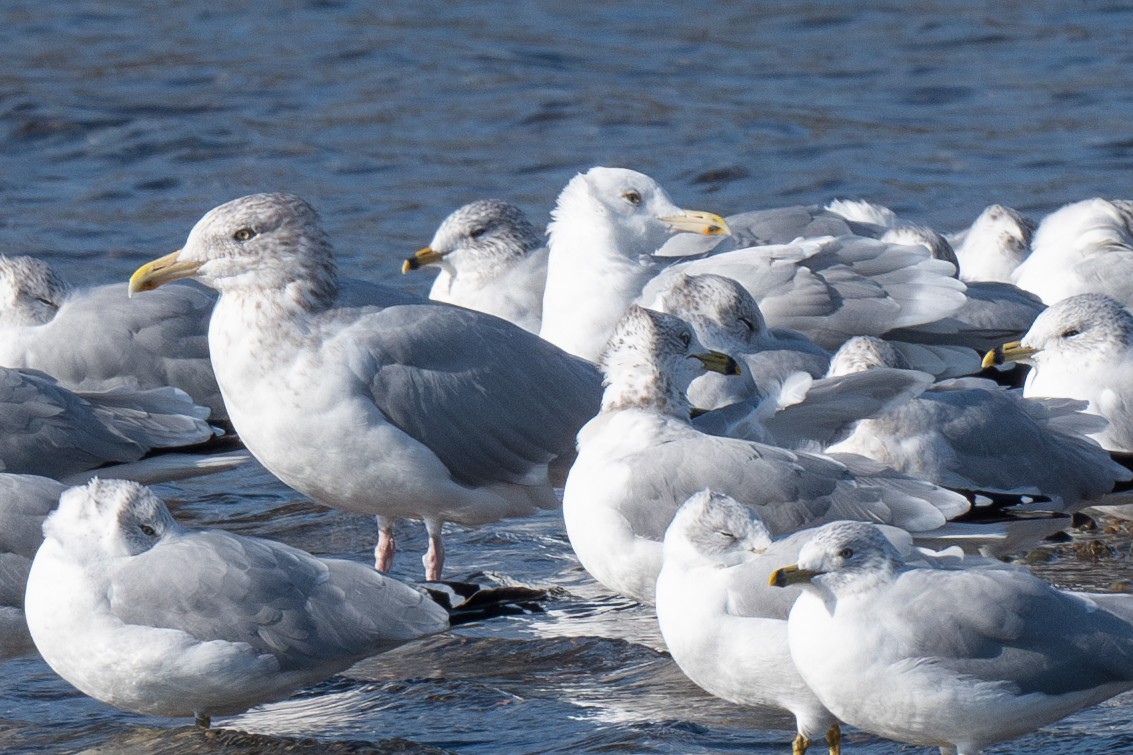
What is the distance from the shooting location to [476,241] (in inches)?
414

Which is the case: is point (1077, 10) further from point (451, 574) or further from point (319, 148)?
point (451, 574)

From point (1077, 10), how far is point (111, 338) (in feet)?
48.3

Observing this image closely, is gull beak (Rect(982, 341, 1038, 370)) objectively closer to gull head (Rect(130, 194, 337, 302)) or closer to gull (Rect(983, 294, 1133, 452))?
gull (Rect(983, 294, 1133, 452))

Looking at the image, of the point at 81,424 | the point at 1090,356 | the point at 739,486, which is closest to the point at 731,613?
the point at 739,486

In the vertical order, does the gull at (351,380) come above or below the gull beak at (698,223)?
below

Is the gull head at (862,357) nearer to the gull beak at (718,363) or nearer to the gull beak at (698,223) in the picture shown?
the gull beak at (718,363)

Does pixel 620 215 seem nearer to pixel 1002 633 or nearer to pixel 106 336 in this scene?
pixel 106 336

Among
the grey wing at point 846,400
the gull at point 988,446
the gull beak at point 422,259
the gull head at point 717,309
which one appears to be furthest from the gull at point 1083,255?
the gull beak at point 422,259

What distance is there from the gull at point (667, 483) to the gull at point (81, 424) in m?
2.15

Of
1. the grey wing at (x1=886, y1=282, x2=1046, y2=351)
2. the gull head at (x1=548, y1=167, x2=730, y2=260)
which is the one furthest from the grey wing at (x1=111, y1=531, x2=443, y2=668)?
the grey wing at (x1=886, y1=282, x2=1046, y2=351)

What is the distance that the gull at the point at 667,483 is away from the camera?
21.2ft

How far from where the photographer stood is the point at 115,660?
5.87 metres

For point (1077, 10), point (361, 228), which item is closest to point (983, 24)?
point (1077, 10)

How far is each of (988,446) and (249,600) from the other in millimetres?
2897
